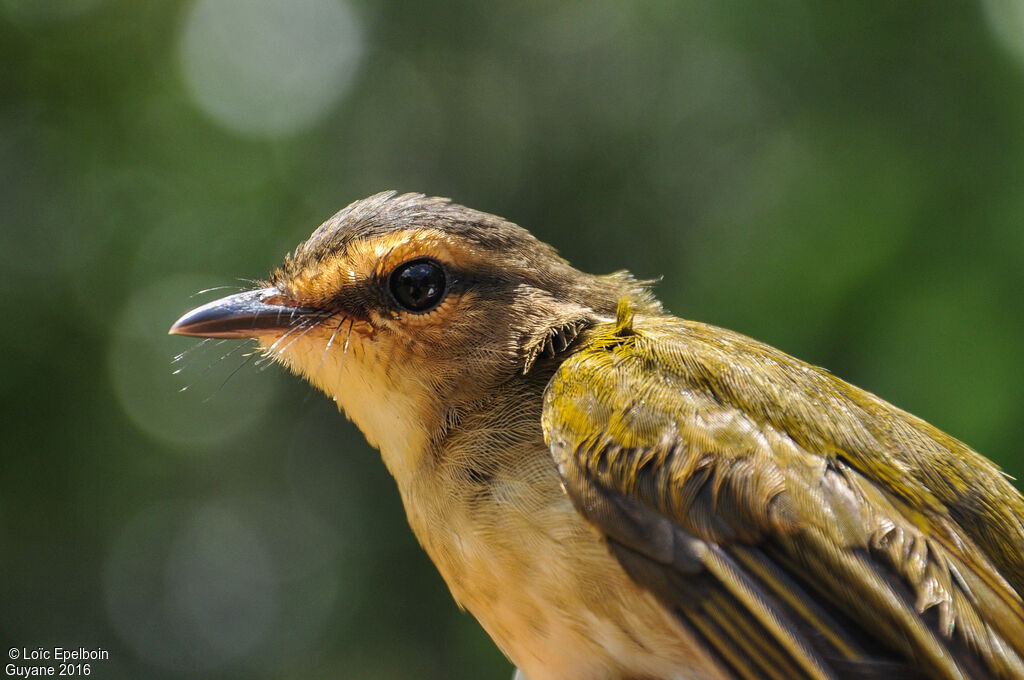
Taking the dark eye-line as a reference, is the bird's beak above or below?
below

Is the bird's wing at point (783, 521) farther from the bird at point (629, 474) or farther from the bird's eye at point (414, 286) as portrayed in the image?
the bird's eye at point (414, 286)

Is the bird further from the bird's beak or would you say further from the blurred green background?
the blurred green background

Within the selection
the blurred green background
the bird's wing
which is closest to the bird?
the bird's wing

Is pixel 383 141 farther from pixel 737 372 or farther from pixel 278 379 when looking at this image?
pixel 737 372

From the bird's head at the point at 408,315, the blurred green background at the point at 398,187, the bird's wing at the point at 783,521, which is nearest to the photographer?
the bird's wing at the point at 783,521

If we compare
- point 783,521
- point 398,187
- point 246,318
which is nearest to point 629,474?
point 783,521

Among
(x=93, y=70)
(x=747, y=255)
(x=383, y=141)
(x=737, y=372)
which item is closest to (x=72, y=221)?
(x=93, y=70)

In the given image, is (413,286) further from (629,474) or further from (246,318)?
(629,474)

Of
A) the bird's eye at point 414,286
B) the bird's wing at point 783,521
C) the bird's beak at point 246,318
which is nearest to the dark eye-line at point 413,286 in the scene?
the bird's eye at point 414,286
